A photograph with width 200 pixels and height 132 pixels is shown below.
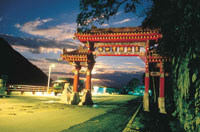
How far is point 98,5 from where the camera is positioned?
6828 millimetres

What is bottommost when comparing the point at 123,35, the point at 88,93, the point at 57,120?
the point at 57,120

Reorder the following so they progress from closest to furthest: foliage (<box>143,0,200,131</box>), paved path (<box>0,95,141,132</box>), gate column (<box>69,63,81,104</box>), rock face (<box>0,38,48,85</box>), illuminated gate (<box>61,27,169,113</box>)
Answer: foliage (<box>143,0,200,131</box>), paved path (<box>0,95,141,132</box>), illuminated gate (<box>61,27,169,113</box>), gate column (<box>69,63,81,104</box>), rock face (<box>0,38,48,85</box>)

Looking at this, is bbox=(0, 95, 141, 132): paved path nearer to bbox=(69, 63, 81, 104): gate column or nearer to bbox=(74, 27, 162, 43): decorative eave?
bbox=(69, 63, 81, 104): gate column

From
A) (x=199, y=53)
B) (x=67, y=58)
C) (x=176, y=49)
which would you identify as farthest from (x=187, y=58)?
(x=67, y=58)

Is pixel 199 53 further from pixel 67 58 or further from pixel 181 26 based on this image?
pixel 67 58

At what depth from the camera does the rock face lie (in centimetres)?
5622

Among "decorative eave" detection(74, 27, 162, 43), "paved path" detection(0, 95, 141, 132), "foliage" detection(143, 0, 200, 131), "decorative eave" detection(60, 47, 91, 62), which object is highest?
"decorative eave" detection(74, 27, 162, 43)

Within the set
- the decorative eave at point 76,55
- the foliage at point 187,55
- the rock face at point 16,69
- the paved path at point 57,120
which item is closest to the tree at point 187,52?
the foliage at point 187,55

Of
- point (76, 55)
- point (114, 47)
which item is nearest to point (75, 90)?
point (76, 55)

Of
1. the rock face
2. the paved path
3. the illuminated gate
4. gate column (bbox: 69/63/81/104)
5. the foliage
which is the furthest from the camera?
the rock face

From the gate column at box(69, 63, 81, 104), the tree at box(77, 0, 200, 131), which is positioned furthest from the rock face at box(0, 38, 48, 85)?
the tree at box(77, 0, 200, 131)

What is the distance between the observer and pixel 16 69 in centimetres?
6238

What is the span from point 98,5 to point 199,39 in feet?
17.4

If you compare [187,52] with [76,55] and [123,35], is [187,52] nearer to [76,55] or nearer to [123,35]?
[123,35]
